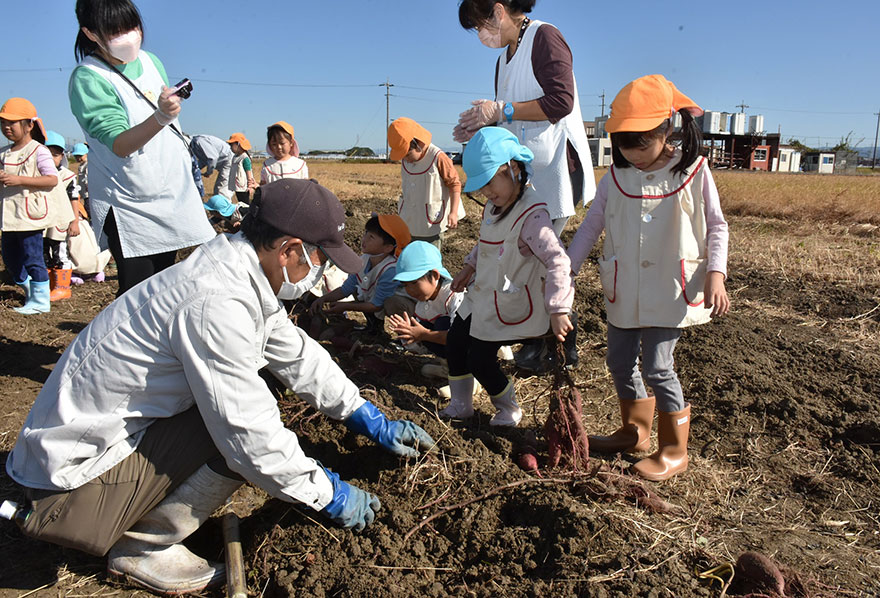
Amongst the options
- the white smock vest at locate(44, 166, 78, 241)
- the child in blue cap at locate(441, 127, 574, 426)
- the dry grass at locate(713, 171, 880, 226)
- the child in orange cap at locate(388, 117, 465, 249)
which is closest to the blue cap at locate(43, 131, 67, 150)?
the white smock vest at locate(44, 166, 78, 241)

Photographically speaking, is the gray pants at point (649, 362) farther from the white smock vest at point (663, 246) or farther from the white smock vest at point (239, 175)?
the white smock vest at point (239, 175)

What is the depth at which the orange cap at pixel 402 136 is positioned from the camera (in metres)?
4.94

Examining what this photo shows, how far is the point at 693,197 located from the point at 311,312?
10.6ft

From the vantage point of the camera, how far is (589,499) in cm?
236

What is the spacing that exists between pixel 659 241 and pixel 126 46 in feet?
8.19

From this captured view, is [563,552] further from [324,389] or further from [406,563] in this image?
[324,389]

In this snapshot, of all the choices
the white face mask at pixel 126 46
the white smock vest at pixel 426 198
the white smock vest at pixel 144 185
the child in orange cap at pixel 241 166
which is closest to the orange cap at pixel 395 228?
the white smock vest at pixel 426 198

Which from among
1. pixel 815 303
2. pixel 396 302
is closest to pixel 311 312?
pixel 396 302

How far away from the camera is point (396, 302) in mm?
4191

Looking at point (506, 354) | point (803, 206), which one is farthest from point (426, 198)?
point (803, 206)

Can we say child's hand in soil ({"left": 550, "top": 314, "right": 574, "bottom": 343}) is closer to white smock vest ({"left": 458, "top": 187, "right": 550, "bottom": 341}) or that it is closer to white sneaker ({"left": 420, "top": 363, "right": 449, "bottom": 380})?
white smock vest ({"left": 458, "top": 187, "right": 550, "bottom": 341})

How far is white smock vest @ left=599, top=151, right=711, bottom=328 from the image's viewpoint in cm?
255

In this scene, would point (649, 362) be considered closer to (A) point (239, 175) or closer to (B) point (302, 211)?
(B) point (302, 211)

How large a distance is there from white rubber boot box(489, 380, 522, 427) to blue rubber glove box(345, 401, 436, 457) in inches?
25.4
